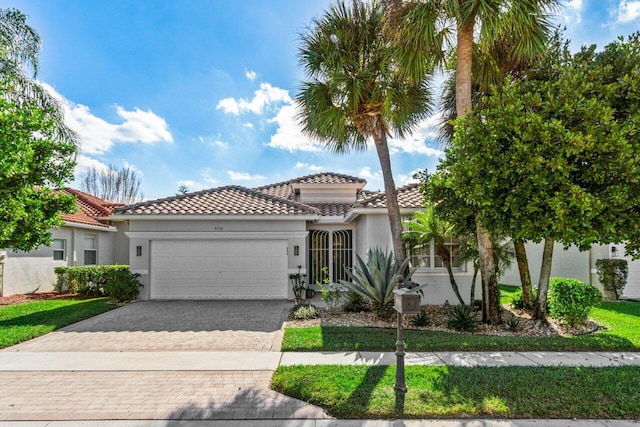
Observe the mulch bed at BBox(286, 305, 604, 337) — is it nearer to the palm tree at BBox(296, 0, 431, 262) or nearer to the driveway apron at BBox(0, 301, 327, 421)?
the driveway apron at BBox(0, 301, 327, 421)

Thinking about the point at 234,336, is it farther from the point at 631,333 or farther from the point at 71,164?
the point at 631,333

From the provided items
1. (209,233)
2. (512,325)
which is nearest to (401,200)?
(512,325)

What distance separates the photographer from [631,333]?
8.36 metres

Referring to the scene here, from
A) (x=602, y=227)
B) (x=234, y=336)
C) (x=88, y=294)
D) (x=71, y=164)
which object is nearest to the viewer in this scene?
(x=602, y=227)

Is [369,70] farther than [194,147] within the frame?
No

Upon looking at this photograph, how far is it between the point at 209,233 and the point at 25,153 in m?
5.98

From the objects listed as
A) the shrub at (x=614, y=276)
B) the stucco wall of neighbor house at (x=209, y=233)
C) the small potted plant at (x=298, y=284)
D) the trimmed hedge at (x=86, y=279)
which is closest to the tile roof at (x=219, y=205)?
the stucco wall of neighbor house at (x=209, y=233)

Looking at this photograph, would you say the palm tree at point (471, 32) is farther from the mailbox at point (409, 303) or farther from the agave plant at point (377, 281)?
the mailbox at point (409, 303)

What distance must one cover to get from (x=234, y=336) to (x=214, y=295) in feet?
17.7

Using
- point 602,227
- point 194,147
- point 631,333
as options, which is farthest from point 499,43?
point 194,147

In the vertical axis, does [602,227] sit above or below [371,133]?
below

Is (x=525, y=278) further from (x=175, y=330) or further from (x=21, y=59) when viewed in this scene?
(x=21, y=59)

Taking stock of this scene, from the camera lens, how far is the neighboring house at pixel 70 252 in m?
14.0

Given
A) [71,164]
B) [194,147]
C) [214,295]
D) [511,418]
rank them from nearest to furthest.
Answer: [511,418], [71,164], [214,295], [194,147]
